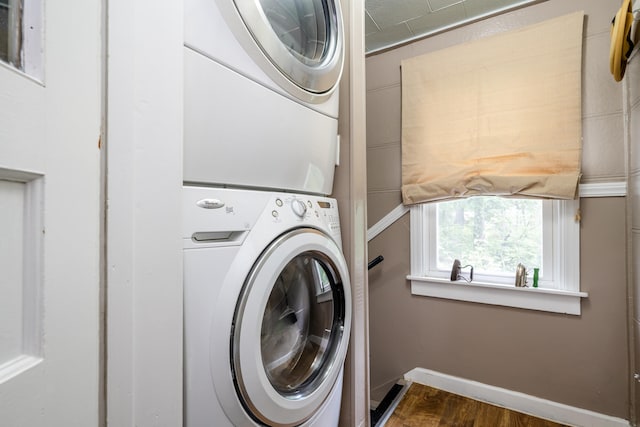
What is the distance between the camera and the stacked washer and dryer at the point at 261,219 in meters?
0.59

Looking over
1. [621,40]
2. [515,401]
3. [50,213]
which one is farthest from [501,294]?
[50,213]

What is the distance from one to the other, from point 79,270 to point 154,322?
164mm

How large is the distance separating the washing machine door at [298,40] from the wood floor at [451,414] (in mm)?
1550

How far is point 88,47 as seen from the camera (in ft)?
1.32

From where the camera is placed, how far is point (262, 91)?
0.74 m

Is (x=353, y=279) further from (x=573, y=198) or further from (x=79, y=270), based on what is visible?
(x=573, y=198)

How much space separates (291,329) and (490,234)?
52.8 inches

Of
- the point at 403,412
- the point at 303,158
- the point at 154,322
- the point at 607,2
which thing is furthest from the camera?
the point at 403,412

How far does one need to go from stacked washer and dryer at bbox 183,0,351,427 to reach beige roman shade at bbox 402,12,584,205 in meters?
0.92

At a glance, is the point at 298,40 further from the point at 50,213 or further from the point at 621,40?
the point at 621,40

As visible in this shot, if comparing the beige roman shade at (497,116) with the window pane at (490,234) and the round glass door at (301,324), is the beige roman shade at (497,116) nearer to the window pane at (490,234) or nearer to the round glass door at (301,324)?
the window pane at (490,234)

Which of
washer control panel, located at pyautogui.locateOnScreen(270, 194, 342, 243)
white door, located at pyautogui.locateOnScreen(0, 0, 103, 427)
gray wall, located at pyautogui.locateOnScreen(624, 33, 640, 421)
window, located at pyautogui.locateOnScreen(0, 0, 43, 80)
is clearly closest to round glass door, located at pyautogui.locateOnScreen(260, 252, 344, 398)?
washer control panel, located at pyautogui.locateOnScreen(270, 194, 342, 243)

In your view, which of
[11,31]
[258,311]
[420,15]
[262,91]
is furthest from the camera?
[420,15]

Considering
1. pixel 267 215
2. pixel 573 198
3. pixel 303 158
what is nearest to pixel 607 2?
pixel 573 198
